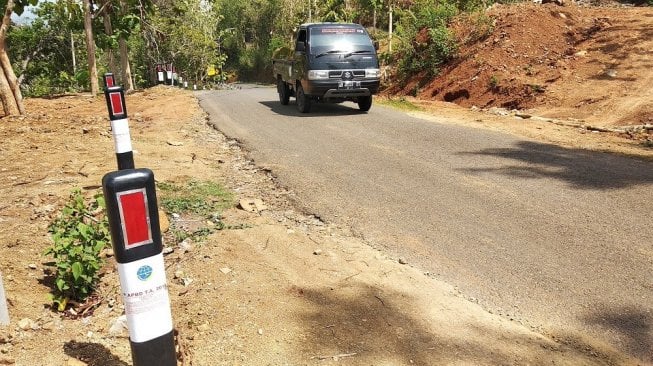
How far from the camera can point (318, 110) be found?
44.4ft

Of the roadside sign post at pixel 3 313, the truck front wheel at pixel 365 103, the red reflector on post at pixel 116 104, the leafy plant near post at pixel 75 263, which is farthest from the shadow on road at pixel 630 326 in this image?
the truck front wheel at pixel 365 103

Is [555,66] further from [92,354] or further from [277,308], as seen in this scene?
[92,354]

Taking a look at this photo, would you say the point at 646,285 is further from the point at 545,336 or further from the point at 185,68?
the point at 185,68

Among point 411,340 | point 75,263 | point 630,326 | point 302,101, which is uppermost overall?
point 302,101

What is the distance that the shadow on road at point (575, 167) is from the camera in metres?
6.41

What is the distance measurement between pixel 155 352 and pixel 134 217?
60 centimetres

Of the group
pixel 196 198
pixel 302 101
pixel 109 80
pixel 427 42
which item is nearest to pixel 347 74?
pixel 302 101

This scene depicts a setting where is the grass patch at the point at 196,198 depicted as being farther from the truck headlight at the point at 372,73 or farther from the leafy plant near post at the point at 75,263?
the truck headlight at the point at 372,73

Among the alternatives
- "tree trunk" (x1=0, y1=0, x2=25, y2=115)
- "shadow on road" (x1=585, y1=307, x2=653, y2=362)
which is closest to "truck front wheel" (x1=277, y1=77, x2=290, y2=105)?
"tree trunk" (x1=0, y1=0, x2=25, y2=115)

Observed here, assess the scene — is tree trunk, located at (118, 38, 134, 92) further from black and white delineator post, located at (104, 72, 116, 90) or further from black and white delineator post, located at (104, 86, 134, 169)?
black and white delineator post, located at (104, 86, 134, 169)

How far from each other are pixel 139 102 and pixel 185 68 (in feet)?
71.2

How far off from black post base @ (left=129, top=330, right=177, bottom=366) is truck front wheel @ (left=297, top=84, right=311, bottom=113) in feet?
35.8

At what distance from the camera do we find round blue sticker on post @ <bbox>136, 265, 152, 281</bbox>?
1.91 meters

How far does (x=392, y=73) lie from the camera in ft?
70.0
